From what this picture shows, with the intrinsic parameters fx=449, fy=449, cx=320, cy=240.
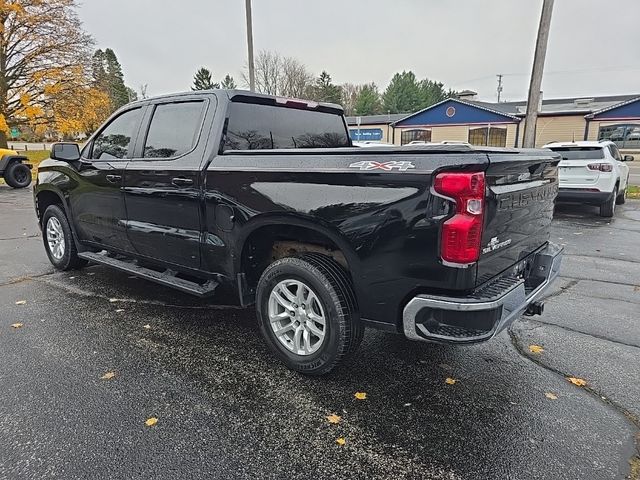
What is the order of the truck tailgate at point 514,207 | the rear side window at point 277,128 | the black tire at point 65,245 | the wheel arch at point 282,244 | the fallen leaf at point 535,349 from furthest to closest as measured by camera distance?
the black tire at point 65,245
the rear side window at point 277,128
the fallen leaf at point 535,349
the wheel arch at point 282,244
the truck tailgate at point 514,207

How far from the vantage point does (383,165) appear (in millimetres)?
2549

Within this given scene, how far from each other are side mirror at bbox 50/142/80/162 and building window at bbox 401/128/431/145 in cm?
3712

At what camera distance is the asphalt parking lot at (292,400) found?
7.54 ft

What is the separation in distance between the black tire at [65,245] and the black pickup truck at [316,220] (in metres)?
0.80

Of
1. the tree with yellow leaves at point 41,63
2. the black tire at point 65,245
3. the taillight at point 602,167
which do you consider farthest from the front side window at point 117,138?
the tree with yellow leaves at point 41,63

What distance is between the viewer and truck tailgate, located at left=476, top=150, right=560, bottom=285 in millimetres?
2514

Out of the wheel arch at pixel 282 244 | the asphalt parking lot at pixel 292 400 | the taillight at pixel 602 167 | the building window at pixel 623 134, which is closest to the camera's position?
the asphalt parking lot at pixel 292 400

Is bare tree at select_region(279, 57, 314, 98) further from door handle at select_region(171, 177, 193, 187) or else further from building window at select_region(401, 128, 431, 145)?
door handle at select_region(171, 177, 193, 187)

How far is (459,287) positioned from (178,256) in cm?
242

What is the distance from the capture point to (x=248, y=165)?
126 inches

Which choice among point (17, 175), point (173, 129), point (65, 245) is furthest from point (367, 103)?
point (173, 129)

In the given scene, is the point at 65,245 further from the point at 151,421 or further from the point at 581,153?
the point at 581,153

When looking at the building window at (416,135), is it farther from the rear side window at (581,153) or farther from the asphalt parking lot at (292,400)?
the asphalt parking lot at (292,400)

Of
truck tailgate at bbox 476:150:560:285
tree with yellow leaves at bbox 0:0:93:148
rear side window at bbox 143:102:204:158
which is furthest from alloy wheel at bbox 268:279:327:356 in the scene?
tree with yellow leaves at bbox 0:0:93:148
